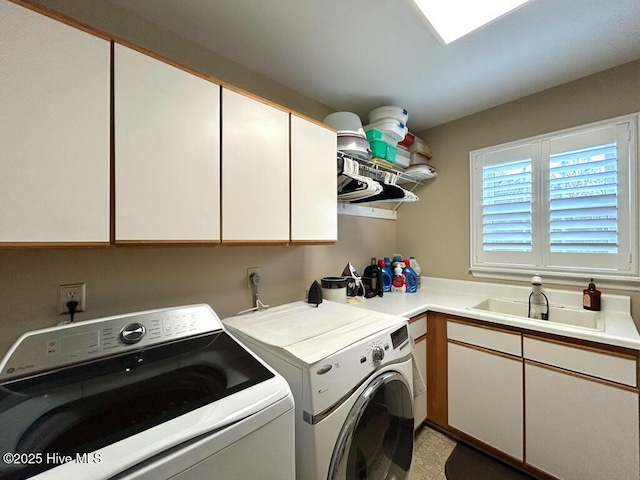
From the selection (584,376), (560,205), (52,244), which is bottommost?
(584,376)

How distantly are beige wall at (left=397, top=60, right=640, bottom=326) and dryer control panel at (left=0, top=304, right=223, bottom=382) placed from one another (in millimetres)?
2113

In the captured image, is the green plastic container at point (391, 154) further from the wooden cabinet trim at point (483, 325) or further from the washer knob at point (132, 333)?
the washer knob at point (132, 333)

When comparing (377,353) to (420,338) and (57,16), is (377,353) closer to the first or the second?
(420,338)

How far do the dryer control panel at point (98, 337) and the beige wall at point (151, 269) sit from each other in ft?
0.78

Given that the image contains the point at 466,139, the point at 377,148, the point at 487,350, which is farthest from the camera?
the point at 466,139

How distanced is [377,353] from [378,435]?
0.43m

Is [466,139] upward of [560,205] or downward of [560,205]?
upward

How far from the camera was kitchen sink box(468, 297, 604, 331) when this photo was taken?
165 cm

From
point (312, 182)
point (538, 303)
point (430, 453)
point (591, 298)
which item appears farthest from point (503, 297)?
point (312, 182)

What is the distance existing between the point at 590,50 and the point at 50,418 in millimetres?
2843

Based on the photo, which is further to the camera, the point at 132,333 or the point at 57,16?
the point at 132,333

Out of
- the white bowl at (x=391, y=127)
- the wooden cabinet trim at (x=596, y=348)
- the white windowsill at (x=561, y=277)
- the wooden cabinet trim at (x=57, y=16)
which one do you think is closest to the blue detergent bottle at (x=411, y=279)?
the white windowsill at (x=561, y=277)

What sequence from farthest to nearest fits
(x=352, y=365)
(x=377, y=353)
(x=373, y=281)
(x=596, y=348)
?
(x=373, y=281)
(x=596, y=348)
(x=377, y=353)
(x=352, y=365)

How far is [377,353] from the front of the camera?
1.14 m
